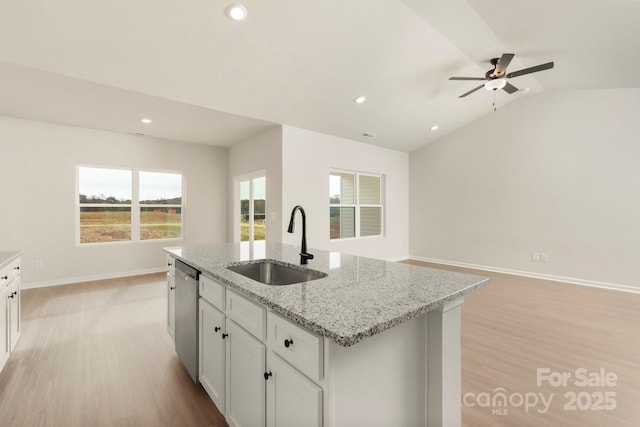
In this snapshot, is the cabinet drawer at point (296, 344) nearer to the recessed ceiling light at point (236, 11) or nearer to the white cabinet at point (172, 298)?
the white cabinet at point (172, 298)

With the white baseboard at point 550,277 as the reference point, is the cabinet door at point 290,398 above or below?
above

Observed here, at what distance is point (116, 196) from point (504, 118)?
7.34 meters

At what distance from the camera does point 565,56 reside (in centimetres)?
363

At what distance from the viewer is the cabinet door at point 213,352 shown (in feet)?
5.18

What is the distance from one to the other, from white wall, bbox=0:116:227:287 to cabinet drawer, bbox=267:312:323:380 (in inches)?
209

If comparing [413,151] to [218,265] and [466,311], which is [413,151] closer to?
[466,311]

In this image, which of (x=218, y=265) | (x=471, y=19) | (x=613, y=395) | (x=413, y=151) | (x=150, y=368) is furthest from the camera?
(x=413, y=151)

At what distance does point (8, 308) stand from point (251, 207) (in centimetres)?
388

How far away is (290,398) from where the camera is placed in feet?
3.44

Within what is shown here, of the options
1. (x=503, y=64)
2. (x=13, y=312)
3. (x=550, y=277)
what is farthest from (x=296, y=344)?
(x=550, y=277)

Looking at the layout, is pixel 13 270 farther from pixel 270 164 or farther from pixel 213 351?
pixel 270 164


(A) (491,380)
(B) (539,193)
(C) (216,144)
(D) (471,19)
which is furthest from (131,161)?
(B) (539,193)

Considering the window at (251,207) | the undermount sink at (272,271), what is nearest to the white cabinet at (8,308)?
the undermount sink at (272,271)

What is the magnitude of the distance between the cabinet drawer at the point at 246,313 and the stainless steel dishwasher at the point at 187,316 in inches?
20.8
